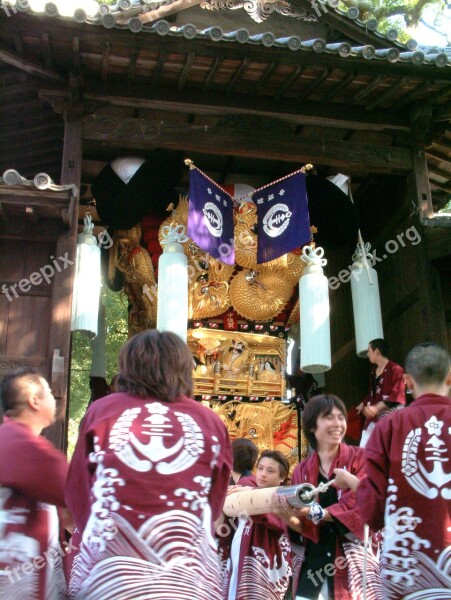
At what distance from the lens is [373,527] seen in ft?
9.85

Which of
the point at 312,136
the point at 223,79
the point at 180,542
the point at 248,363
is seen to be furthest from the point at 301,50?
the point at 180,542

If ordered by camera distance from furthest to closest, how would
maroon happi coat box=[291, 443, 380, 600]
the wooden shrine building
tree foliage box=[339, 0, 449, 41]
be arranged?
tree foliage box=[339, 0, 449, 41], the wooden shrine building, maroon happi coat box=[291, 443, 380, 600]

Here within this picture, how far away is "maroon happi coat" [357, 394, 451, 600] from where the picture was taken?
2721mm

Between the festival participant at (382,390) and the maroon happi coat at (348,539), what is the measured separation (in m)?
2.72

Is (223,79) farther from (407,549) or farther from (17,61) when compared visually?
(407,549)

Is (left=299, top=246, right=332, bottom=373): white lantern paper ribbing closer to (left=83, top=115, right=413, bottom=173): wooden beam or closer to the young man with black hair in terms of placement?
(left=83, top=115, right=413, bottom=173): wooden beam

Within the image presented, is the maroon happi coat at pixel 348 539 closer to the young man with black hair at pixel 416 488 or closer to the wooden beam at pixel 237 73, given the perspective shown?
the young man with black hair at pixel 416 488

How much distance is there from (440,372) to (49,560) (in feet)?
5.84

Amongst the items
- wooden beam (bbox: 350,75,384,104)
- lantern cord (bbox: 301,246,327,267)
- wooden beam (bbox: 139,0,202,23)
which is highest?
wooden beam (bbox: 139,0,202,23)

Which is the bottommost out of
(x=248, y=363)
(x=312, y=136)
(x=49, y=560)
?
(x=49, y=560)

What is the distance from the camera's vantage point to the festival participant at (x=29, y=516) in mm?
2477

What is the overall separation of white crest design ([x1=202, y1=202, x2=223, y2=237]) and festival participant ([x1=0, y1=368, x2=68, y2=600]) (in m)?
5.09

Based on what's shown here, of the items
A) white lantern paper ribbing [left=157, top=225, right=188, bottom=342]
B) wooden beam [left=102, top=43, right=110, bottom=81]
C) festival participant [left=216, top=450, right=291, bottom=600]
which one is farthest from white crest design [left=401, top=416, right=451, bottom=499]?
wooden beam [left=102, top=43, right=110, bottom=81]

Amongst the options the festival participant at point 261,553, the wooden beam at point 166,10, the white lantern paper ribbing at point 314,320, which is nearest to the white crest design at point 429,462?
the festival participant at point 261,553
